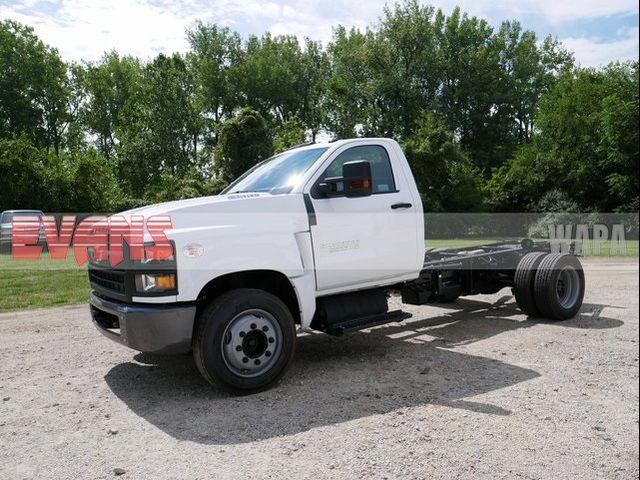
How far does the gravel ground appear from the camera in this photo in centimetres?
347

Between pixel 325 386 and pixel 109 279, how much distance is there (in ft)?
7.07

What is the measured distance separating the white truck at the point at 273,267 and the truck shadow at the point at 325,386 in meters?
0.35

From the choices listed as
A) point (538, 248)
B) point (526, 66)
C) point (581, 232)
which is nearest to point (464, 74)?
point (526, 66)

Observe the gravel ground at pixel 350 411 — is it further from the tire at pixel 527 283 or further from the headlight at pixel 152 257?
the headlight at pixel 152 257

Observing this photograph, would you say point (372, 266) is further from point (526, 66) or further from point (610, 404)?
point (526, 66)

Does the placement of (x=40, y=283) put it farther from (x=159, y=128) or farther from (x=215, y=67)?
(x=215, y=67)

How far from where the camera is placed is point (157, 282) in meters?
4.53

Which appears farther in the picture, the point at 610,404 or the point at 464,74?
the point at 464,74

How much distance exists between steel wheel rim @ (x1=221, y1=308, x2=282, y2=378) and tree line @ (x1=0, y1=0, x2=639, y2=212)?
3.11 m

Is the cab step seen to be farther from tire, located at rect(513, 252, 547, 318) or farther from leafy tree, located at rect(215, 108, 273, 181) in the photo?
leafy tree, located at rect(215, 108, 273, 181)

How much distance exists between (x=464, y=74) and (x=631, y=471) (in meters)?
50.9

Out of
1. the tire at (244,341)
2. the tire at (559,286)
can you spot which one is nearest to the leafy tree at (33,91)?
the tire at (244,341)

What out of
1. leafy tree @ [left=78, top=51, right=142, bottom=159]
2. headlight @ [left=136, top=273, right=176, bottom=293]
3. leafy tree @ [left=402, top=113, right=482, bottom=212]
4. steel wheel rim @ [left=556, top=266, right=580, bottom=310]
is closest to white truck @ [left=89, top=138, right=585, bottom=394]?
headlight @ [left=136, top=273, right=176, bottom=293]

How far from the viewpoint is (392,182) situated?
6.12 metres
